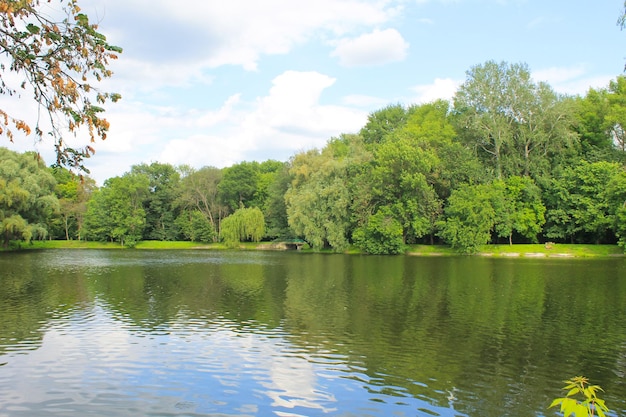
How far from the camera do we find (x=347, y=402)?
908 cm

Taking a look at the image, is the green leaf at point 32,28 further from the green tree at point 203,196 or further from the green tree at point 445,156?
the green tree at point 203,196

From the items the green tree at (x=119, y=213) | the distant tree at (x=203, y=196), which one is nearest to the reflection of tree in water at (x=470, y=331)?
the distant tree at (x=203, y=196)

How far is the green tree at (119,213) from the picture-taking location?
244ft

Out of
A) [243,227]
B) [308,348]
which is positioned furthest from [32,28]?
[243,227]

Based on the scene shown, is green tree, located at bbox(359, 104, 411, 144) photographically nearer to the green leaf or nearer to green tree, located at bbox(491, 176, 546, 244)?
green tree, located at bbox(491, 176, 546, 244)

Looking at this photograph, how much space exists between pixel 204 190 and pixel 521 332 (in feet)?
230

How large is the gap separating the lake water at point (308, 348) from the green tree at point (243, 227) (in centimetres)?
4186

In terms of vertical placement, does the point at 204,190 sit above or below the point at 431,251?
above

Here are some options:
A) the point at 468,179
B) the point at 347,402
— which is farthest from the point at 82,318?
the point at 468,179

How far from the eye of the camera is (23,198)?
53.3 metres

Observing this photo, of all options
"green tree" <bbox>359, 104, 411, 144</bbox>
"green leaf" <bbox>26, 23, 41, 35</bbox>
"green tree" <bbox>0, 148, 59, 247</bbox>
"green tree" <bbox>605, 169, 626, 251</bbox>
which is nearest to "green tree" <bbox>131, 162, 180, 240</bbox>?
"green tree" <bbox>0, 148, 59, 247</bbox>

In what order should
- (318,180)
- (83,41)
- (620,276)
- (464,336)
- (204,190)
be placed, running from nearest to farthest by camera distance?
1. (83,41)
2. (464,336)
3. (620,276)
4. (318,180)
5. (204,190)

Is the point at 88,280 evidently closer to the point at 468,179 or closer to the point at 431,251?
the point at 431,251

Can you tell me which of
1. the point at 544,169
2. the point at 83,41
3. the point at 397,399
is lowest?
the point at 397,399
